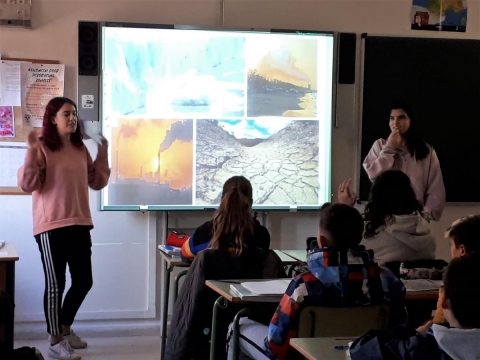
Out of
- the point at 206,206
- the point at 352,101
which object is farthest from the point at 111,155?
the point at 352,101

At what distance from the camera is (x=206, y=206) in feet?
15.0

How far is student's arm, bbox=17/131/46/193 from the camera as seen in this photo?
373 centimetres

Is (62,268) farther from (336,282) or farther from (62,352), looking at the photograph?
(336,282)

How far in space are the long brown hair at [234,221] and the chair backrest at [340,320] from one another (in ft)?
2.52

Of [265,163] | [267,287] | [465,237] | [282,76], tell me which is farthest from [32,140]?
[465,237]

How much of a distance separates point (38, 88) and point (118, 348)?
5.79ft

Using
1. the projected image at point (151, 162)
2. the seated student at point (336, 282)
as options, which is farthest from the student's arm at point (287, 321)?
the projected image at point (151, 162)

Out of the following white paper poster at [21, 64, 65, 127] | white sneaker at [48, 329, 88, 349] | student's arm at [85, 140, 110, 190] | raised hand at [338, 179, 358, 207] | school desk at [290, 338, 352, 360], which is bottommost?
white sneaker at [48, 329, 88, 349]

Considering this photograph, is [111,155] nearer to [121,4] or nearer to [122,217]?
[122,217]

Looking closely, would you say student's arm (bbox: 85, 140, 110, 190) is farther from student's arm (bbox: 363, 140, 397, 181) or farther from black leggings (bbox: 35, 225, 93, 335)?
student's arm (bbox: 363, 140, 397, 181)

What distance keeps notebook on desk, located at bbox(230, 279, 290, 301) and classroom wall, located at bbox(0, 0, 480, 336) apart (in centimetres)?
205

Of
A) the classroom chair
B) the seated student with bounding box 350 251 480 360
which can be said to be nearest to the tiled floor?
the classroom chair

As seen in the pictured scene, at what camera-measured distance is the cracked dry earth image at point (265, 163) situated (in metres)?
4.57

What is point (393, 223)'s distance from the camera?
3049mm
